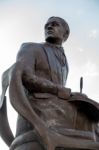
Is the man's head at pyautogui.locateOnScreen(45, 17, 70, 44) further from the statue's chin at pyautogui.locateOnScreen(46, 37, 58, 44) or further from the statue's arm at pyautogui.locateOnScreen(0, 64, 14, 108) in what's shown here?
the statue's arm at pyautogui.locateOnScreen(0, 64, 14, 108)

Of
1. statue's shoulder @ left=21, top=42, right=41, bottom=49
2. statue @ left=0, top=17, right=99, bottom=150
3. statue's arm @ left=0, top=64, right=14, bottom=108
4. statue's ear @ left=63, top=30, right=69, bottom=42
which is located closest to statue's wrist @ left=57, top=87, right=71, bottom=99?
statue @ left=0, top=17, right=99, bottom=150

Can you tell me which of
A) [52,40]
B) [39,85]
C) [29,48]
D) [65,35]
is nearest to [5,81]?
[39,85]

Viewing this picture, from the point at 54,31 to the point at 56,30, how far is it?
0.04 m

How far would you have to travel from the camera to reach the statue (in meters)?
6.61

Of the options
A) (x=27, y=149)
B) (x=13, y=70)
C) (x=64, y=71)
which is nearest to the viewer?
(x=27, y=149)

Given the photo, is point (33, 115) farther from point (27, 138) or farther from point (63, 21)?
point (63, 21)

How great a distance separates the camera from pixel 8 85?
7.17m

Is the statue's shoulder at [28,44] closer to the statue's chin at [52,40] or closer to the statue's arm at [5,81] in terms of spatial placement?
the statue's chin at [52,40]

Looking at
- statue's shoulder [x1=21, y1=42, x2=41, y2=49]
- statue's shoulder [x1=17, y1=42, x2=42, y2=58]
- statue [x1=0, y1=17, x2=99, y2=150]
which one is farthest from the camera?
statue's shoulder [x1=21, y1=42, x2=41, y2=49]

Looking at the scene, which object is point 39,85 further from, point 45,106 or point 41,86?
point 45,106

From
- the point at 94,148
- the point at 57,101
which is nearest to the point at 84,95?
the point at 57,101

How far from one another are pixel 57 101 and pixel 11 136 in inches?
34.9

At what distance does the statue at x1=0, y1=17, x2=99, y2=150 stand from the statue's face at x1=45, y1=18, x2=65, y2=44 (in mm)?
41

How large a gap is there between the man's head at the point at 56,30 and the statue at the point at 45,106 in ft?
0.17
